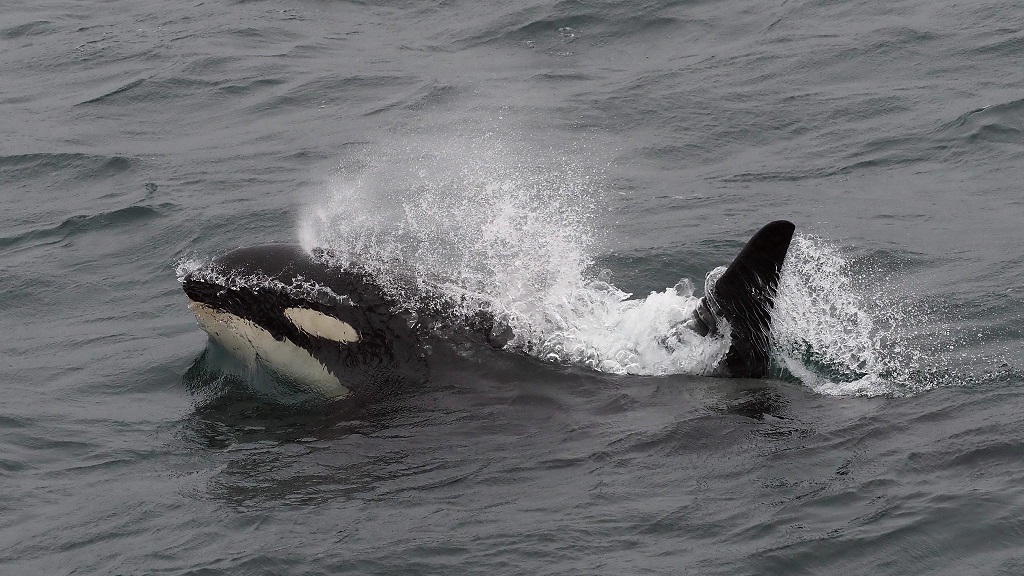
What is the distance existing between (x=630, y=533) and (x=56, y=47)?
2283 centimetres

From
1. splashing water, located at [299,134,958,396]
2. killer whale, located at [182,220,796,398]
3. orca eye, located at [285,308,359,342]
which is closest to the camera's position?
killer whale, located at [182,220,796,398]

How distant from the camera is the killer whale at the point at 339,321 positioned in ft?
37.7

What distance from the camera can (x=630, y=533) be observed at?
888 cm

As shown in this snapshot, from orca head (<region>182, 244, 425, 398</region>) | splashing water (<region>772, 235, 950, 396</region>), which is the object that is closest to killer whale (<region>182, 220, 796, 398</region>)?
orca head (<region>182, 244, 425, 398</region>)

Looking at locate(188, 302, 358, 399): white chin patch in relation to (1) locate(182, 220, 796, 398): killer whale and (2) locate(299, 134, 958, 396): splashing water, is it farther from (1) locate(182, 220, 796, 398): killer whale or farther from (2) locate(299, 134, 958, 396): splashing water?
(2) locate(299, 134, 958, 396): splashing water

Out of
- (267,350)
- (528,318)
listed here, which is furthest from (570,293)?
(267,350)

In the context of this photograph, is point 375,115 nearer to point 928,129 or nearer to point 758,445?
point 928,129

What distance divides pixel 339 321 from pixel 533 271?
2682mm

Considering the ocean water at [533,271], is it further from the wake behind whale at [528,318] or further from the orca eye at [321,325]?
the orca eye at [321,325]

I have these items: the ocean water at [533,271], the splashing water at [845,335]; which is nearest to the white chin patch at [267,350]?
the ocean water at [533,271]

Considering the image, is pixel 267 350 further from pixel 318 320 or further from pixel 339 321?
pixel 339 321

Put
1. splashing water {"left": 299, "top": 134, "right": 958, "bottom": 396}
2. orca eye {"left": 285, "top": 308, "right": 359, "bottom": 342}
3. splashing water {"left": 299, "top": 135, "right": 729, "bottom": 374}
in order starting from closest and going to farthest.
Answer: orca eye {"left": 285, "top": 308, "right": 359, "bottom": 342} → splashing water {"left": 299, "top": 134, "right": 958, "bottom": 396} → splashing water {"left": 299, "top": 135, "right": 729, "bottom": 374}

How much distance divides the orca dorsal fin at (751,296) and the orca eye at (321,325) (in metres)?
3.39

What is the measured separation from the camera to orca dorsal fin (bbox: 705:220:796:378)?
10719 mm
